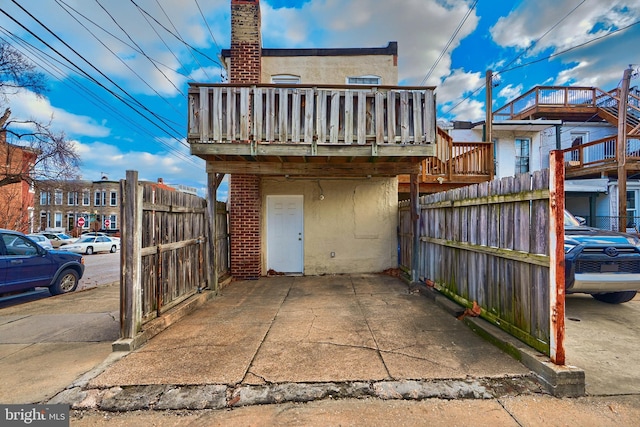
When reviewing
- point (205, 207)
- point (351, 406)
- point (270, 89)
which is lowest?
point (351, 406)

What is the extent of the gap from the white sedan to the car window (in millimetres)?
16146

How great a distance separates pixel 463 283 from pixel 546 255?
74.1 inches

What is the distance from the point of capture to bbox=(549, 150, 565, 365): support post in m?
2.79

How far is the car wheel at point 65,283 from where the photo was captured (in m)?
7.05

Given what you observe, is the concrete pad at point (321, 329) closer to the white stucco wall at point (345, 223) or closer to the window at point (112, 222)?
the white stucco wall at point (345, 223)

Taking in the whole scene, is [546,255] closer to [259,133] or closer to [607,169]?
[259,133]

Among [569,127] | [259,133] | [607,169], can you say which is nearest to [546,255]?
[259,133]

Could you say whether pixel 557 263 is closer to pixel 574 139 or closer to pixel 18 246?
pixel 18 246

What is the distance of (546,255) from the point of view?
293 centimetres

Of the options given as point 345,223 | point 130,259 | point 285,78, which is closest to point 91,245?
point 285,78

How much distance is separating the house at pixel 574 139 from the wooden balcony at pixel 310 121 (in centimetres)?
900

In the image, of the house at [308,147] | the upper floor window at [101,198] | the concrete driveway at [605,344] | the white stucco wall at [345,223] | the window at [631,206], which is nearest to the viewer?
the concrete driveway at [605,344]

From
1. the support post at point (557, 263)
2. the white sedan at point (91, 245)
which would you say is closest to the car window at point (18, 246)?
the support post at point (557, 263)

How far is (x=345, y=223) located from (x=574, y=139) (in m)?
15.6
